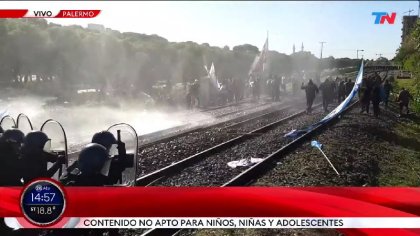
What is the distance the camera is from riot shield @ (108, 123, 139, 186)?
12.3 ft

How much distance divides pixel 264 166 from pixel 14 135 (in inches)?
99.8

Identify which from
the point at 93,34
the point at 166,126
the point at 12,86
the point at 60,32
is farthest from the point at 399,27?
the point at 166,126

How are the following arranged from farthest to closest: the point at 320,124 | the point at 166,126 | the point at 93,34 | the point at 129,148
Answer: the point at 166,126, the point at 320,124, the point at 129,148, the point at 93,34

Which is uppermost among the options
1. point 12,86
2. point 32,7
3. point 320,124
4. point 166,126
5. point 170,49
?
point 32,7

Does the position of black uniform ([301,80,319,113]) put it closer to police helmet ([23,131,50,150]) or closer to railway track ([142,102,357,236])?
railway track ([142,102,357,236])

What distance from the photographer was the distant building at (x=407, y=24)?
336 cm

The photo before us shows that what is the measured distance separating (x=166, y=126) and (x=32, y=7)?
477 centimetres

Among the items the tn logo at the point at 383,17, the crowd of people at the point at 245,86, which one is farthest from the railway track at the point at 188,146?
the tn logo at the point at 383,17

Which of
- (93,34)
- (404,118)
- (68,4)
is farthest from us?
(404,118)

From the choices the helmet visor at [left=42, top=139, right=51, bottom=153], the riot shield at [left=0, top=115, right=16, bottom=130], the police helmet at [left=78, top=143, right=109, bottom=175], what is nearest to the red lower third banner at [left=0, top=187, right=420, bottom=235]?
the police helmet at [left=78, top=143, right=109, bottom=175]

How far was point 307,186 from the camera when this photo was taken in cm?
351

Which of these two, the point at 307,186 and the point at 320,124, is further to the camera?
the point at 320,124

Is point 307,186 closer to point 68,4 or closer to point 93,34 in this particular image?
point 93,34

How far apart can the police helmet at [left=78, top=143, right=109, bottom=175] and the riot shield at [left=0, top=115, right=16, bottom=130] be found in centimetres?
92
